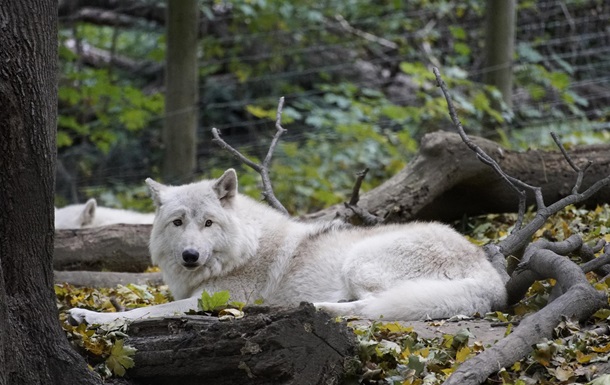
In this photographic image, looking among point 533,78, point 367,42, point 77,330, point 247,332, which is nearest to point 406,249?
point 247,332

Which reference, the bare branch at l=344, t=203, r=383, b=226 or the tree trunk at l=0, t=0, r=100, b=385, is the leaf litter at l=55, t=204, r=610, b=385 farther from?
the bare branch at l=344, t=203, r=383, b=226

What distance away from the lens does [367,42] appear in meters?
12.6

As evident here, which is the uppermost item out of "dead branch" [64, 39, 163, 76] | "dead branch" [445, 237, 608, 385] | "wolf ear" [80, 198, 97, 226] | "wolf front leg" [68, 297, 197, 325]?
"dead branch" [64, 39, 163, 76]

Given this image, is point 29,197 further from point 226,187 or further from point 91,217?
point 91,217

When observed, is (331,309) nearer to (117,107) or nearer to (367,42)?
(117,107)

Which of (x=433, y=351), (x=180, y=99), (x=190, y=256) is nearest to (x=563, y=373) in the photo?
(x=433, y=351)

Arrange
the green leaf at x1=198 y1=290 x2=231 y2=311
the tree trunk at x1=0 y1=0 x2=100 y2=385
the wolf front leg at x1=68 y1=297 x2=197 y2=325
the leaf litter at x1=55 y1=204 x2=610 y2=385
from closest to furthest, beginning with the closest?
the tree trunk at x1=0 y1=0 x2=100 y2=385 < the leaf litter at x1=55 y1=204 x2=610 y2=385 < the green leaf at x1=198 y1=290 x2=231 y2=311 < the wolf front leg at x1=68 y1=297 x2=197 y2=325

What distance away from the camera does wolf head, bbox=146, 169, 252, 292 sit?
5.32 m

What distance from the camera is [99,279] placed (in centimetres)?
655

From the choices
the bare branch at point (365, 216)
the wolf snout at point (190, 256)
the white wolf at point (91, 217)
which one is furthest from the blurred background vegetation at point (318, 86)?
the wolf snout at point (190, 256)

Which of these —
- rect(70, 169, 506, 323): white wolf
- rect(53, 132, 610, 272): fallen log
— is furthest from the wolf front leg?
rect(53, 132, 610, 272): fallen log

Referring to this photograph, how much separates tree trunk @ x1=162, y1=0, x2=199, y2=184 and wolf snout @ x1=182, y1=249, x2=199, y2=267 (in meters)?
4.27

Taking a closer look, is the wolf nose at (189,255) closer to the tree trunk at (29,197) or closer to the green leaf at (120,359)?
the green leaf at (120,359)

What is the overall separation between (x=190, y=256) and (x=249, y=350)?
1.68 meters
